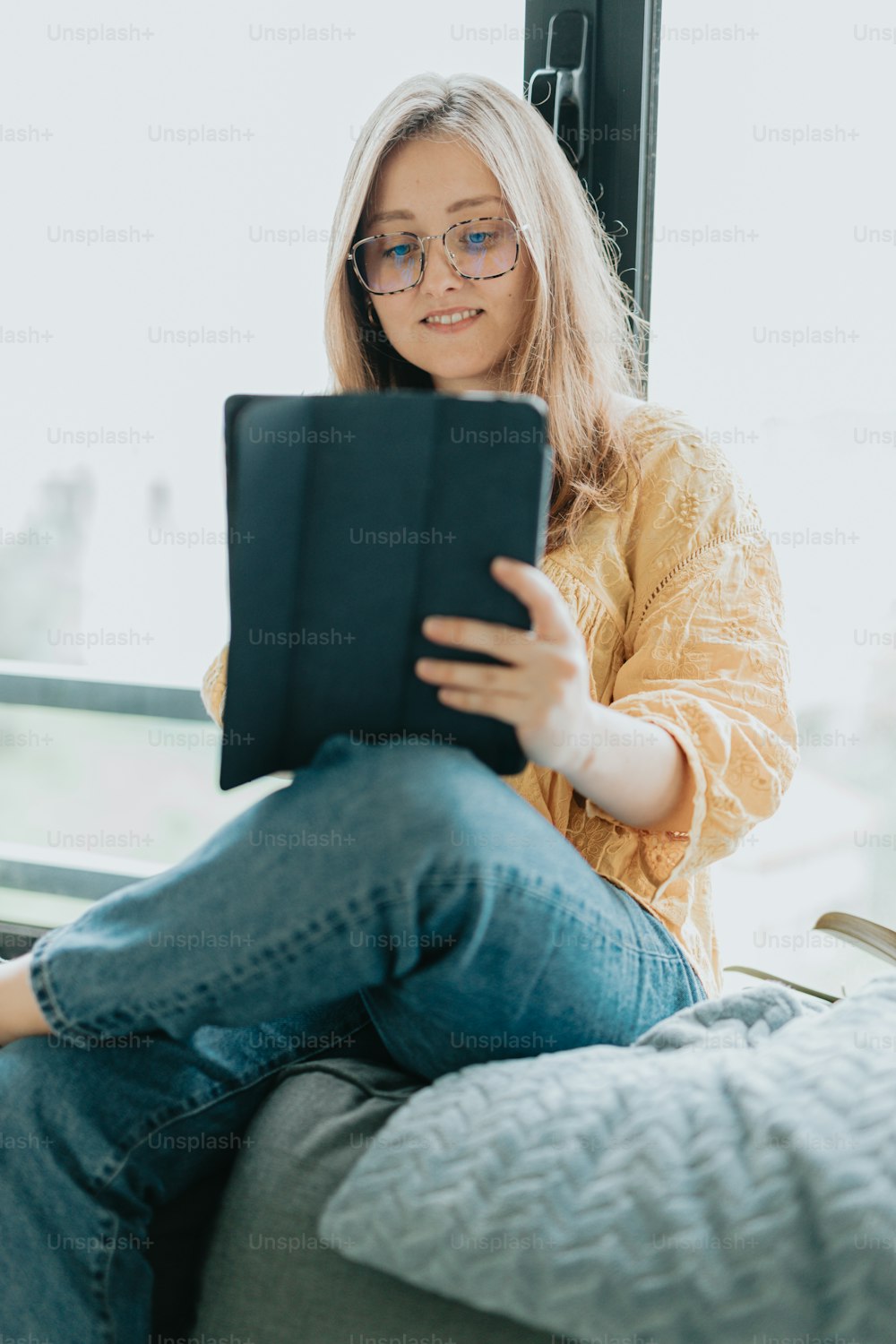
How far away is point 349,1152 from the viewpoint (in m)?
0.79

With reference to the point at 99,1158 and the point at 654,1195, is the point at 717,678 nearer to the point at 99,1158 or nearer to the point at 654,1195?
the point at 654,1195

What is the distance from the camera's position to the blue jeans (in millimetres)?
758

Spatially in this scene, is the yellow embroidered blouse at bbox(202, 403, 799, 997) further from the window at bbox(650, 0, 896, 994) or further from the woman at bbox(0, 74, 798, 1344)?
the window at bbox(650, 0, 896, 994)

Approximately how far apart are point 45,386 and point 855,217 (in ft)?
4.30

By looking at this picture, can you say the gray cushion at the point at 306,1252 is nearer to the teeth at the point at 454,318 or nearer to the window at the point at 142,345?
the teeth at the point at 454,318

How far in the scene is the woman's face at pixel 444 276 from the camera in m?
1.13

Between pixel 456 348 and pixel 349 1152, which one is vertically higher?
pixel 456 348

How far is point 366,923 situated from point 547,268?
29.2 inches

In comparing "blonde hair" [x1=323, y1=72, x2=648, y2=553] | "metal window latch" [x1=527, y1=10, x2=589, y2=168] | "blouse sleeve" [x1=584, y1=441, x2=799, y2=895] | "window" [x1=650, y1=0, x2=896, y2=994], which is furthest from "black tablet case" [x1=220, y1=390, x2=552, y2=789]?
"metal window latch" [x1=527, y1=10, x2=589, y2=168]

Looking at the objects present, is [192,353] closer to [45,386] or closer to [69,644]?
[45,386]

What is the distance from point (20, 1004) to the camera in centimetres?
84

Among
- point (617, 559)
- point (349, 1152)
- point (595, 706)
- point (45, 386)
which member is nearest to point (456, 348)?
point (617, 559)

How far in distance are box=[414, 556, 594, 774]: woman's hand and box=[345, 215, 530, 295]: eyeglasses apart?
1.57 feet

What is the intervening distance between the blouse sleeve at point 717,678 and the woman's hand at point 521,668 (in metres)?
0.14
